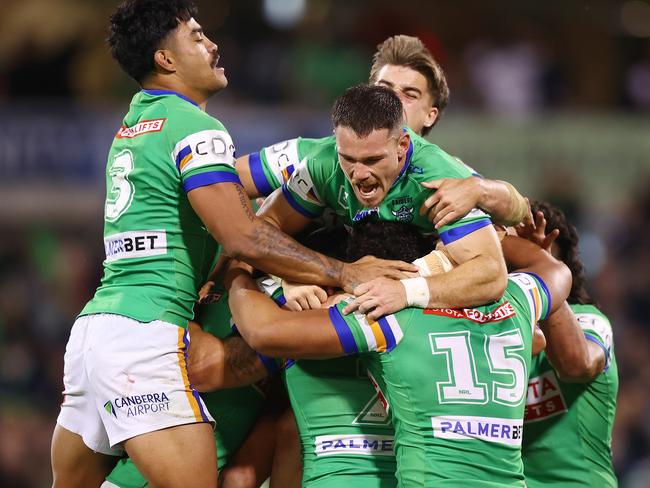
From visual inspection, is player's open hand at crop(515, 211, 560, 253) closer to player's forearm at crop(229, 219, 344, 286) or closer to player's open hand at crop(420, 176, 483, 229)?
player's open hand at crop(420, 176, 483, 229)

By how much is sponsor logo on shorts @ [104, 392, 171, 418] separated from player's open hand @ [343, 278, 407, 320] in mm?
711

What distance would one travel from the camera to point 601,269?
11062 millimetres

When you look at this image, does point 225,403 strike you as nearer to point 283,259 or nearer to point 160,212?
point 283,259

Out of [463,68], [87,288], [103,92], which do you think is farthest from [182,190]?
[463,68]

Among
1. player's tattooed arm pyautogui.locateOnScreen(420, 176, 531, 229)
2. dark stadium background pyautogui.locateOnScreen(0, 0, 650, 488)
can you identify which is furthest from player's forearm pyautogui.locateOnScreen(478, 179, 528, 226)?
dark stadium background pyautogui.locateOnScreen(0, 0, 650, 488)

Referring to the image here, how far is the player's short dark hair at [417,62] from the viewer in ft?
16.9

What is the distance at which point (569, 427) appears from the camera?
4.57 metres

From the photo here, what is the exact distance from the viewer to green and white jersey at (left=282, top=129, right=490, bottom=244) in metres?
3.98

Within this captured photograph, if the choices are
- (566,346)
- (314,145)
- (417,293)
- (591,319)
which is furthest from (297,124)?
(417,293)

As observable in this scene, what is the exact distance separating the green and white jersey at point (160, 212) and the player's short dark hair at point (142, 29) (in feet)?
0.91

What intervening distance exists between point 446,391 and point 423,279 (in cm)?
38

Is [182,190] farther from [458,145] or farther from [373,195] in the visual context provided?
[458,145]

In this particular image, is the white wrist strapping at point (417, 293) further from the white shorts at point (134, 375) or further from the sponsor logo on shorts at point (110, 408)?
the sponsor logo on shorts at point (110, 408)

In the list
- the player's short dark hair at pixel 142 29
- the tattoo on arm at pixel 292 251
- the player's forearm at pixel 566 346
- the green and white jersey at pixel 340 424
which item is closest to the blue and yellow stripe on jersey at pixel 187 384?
the green and white jersey at pixel 340 424
